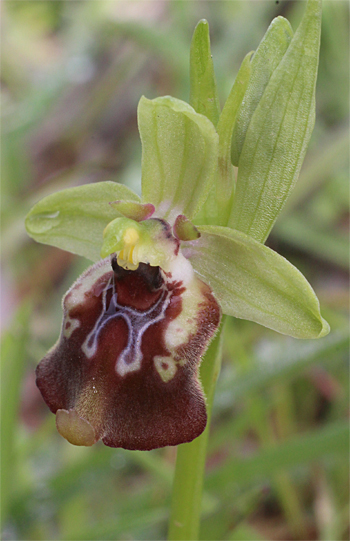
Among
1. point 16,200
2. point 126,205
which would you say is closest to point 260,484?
point 126,205

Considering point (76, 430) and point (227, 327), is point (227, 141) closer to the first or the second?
point (76, 430)

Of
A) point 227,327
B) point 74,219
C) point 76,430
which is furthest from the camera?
point 227,327

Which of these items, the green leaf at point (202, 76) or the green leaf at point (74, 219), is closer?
the green leaf at point (202, 76)

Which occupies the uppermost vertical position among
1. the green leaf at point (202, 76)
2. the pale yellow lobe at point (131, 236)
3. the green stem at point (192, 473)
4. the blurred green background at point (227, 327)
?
the green leaf at point (202, 76)

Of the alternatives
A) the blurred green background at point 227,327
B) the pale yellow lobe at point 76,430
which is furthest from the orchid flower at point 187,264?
the blurred green background at point 227,327

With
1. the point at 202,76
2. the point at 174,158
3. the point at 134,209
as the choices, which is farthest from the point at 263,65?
the point at 134,209

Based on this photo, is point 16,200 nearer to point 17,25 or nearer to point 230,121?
point 17,25

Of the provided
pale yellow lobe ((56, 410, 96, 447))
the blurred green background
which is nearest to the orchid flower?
pale yellow lobe ((56, 410, 96, 447))

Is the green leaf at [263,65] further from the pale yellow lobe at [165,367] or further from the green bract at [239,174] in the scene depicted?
the pale yellow lobe at [165,367]
